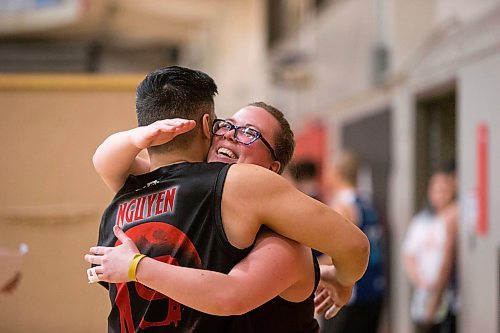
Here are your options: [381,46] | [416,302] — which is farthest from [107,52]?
[416,302]

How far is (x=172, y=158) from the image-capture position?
6.88 feet

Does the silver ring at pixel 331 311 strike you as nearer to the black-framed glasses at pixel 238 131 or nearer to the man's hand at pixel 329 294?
the man's hand at pixel 329 294

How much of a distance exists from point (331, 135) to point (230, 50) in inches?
194

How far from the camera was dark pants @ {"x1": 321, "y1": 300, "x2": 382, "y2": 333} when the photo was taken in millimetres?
6434

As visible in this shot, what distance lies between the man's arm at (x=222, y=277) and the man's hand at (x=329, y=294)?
323 mm

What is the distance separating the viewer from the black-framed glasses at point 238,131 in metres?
2.15

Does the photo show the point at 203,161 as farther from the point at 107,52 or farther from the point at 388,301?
the point at 107,52

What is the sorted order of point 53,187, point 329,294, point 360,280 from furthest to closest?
1. point 360,280
2. point 53,187
3. point 329,294

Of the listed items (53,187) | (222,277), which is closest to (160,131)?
(222,277)

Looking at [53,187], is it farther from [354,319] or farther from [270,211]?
[354,319]

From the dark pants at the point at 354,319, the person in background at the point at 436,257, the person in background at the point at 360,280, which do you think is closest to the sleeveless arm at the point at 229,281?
the person in background at the point at 436,257

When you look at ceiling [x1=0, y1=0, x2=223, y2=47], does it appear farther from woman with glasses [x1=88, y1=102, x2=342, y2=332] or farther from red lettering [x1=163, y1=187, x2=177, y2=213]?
red lettering [x1=163, y1=187, x2=177, y2=213]

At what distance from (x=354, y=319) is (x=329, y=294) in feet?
14.0

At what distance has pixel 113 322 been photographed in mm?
2129
